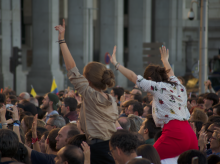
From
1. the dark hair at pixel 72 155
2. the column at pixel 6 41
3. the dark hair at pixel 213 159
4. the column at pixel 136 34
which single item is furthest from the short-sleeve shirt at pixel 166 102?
the column at pixel 136 34

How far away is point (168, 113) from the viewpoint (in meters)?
4.61

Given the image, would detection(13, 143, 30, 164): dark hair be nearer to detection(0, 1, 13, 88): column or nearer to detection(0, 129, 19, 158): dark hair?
detection(0, 129, 19, 158): dark hair

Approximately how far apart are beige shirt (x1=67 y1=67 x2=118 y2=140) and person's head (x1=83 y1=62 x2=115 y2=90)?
0.41ft

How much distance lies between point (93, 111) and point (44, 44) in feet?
81.5

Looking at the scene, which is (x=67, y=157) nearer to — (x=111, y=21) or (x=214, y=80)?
(x=214, y=80)

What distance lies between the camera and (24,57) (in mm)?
38656

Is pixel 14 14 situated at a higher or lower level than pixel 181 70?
higher

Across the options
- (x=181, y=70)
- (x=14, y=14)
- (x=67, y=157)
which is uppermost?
(x=14, y=14)

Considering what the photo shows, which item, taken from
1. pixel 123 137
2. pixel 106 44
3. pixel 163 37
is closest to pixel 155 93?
pixel 123 137

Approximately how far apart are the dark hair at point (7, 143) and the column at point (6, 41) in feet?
67.4

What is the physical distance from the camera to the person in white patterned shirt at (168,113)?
4.55 m

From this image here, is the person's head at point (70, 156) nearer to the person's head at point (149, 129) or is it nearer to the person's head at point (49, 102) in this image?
the person's head at point (149, 129)

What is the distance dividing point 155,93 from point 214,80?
21.4 meters

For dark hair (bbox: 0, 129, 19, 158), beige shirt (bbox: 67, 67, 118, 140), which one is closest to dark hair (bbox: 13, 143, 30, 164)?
dark hair (bbox: 0, 129, 19, 158)
